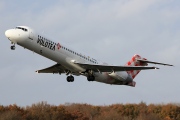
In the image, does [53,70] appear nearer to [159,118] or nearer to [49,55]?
[49,55]

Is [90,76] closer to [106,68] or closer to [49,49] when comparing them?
[106,68]

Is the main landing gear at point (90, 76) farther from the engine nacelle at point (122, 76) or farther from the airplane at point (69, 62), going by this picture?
the engine nacelle at point (122, 76)

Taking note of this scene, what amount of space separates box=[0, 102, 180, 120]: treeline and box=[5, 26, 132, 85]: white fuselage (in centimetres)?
2940

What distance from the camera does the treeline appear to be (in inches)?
3381

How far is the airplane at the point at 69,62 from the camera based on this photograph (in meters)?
48.1

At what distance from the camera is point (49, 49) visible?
4941cm

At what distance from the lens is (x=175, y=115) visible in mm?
115062

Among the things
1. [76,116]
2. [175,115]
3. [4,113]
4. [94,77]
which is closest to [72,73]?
[94,77]

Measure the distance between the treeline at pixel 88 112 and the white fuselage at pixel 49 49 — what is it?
29.4 m

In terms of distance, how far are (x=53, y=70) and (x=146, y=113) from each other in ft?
188

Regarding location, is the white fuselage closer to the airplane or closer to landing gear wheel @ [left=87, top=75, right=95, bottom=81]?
the airplane

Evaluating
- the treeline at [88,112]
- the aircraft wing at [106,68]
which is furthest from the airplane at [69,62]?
the treeline at [88,112]

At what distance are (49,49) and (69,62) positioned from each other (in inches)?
122

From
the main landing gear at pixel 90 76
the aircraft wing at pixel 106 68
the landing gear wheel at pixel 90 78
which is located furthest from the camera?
the landing gear wheel at pixel 90 78
